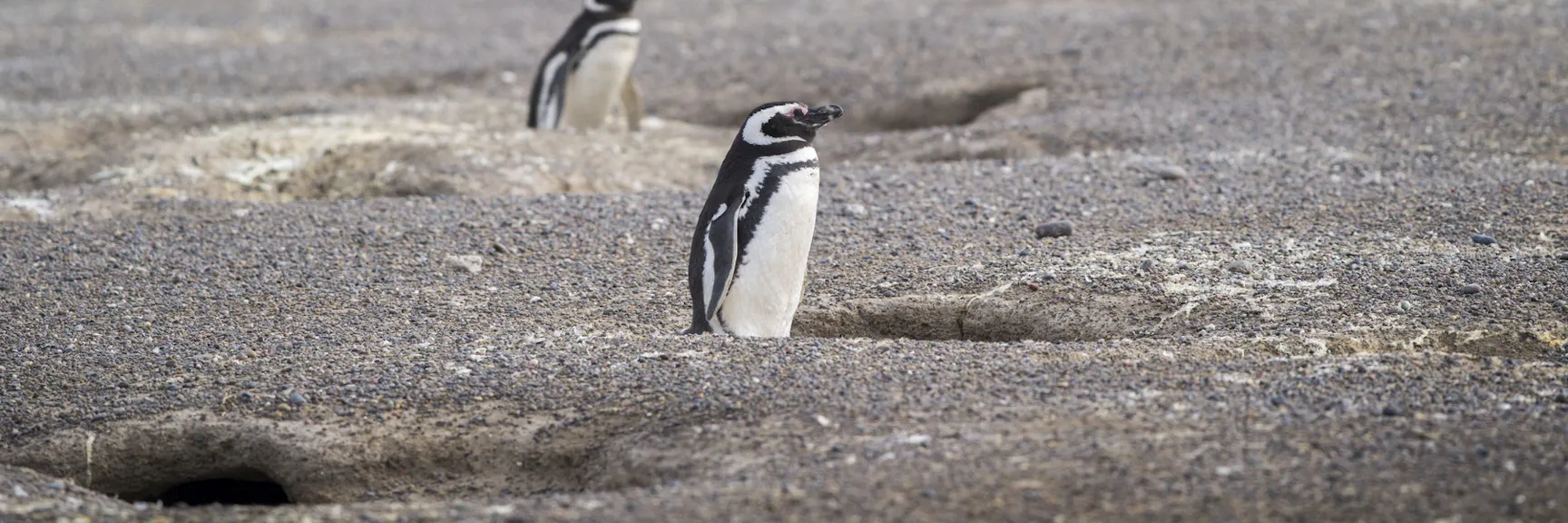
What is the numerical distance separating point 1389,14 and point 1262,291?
572 centimetres

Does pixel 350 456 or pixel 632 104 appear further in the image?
pixel 632 104

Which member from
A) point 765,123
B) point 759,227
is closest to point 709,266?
point 759,227

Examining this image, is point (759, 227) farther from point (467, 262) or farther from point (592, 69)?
point (592, 69)

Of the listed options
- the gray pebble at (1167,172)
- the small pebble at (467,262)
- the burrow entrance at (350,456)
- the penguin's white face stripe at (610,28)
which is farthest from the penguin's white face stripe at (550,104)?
the burrow entrance at (350,456)

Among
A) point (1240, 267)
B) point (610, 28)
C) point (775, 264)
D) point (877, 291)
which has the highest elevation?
point (610, 28)

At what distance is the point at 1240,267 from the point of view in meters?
5.21

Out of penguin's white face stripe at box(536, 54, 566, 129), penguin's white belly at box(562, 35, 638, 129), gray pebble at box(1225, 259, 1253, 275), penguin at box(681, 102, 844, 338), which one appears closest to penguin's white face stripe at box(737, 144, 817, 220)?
penguin at box(681, 102, 844, 338)

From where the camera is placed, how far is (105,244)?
612cm

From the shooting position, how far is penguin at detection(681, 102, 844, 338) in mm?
4762

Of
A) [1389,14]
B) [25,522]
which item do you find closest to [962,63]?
[1389,14]

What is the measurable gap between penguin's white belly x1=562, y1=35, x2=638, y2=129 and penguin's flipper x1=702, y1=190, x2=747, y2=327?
171 inches

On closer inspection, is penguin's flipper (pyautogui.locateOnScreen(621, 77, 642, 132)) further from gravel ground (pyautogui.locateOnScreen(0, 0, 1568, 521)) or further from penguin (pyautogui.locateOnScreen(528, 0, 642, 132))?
gravel ground (pyautogui.locateOnScreen(0, 0, 1568, 521))

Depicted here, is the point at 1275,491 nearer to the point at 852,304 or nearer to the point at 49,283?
the point at 852,304

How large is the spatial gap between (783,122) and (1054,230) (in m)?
1.56
